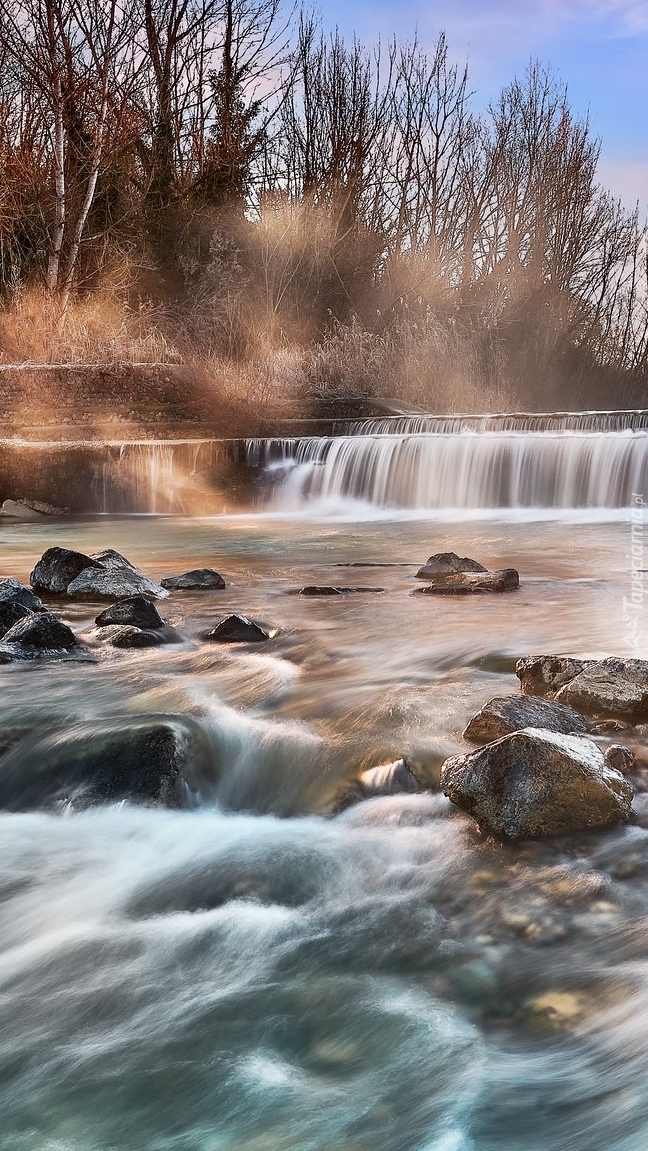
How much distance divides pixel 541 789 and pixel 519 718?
0.44 meters

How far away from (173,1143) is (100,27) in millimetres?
22703

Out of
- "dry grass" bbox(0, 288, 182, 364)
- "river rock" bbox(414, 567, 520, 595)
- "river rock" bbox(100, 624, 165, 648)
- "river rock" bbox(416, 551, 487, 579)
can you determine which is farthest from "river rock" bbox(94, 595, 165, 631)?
"dry grass" bbox(0, 288, 182, 364)

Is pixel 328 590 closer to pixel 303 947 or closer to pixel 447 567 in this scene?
pixel 447 567

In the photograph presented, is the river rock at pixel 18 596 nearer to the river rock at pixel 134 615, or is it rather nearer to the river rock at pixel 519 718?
the river rock at pixel 134 615

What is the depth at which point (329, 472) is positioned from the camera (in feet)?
40.7

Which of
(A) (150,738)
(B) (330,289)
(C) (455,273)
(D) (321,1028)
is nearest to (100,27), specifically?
(B) (330,289)

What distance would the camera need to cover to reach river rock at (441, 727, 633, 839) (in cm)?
242

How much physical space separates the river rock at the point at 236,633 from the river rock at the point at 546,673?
149 centimetres

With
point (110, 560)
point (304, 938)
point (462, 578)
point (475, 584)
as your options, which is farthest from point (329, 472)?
point (304, 938)

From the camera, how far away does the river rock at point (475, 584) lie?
5.85 meters

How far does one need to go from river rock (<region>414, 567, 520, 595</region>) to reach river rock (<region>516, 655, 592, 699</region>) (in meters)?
2.27

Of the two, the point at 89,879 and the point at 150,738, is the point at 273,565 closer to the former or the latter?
the point at 150,738

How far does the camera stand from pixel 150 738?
296 cm

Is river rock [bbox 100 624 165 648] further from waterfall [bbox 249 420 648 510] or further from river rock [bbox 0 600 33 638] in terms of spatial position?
waterfall [bbox 249 420 648 510]
